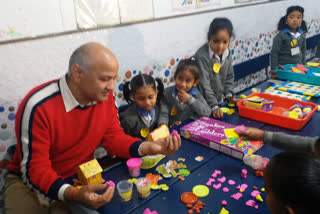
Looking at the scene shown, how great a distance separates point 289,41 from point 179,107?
2.25 metres

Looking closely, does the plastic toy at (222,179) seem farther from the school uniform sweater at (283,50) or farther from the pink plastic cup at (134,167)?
the school uniform sweater at (283,50)

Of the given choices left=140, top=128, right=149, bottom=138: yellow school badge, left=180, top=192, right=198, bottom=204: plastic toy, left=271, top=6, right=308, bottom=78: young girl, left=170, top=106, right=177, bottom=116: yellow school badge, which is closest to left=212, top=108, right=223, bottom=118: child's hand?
left=170, top=106, right=177, bottom=116: yellow school badge

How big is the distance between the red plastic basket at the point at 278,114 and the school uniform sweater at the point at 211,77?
0.49 meters

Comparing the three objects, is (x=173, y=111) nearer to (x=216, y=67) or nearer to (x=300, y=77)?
(x=216, y=67)

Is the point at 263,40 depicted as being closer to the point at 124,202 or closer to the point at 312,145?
the point at 312,145

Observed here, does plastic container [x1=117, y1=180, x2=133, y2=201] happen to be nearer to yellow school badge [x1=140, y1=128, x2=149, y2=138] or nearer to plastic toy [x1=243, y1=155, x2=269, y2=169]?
plastic toy [x1=243, y1=155, x2=269, y2=169]

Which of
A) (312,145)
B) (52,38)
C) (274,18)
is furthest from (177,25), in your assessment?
(274,18)

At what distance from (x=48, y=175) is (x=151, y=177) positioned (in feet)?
1.85

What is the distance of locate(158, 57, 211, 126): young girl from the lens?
247 cm

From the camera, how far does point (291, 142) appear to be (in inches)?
61.8

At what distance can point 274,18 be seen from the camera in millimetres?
4508

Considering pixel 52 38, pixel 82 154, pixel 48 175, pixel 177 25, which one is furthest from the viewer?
pixel 177 25

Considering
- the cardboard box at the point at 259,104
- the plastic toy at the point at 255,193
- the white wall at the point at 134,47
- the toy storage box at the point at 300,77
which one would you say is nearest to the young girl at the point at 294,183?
the plastic toy at the point at 255,193

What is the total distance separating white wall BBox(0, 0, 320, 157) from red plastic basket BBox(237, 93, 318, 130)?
1.09m
